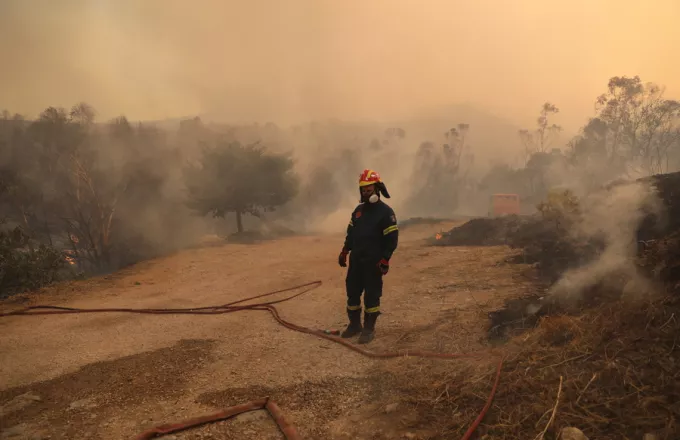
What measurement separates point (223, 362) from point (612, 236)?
7651 mm

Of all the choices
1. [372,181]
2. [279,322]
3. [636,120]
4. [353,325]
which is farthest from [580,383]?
[636,120]

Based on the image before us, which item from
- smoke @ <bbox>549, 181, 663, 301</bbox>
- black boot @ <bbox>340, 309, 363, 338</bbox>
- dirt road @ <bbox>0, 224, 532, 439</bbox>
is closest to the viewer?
dirt road @ <bbox>0, 224, 532, 439</bbox>

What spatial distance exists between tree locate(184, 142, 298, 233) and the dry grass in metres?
23.4

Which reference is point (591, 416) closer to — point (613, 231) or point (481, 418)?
point (481, 418)

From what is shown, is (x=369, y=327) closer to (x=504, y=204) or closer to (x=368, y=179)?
(x=368, y=179)

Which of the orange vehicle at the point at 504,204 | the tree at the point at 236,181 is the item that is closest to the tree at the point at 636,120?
the orange vehicle at the point at 504,204

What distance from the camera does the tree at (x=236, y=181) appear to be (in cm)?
2566

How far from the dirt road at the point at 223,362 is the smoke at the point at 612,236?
1.19 m

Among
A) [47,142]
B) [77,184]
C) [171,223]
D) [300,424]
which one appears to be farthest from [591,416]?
[47,142]

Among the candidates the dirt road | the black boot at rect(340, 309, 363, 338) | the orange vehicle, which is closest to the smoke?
the dirt road

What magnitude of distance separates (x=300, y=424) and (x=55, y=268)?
1087 cm

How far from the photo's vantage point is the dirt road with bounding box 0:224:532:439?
10.5 feet

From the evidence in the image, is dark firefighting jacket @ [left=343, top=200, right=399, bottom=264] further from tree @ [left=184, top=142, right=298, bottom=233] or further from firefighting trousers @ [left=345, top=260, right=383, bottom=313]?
tree @ [left=184, top=142, right=298, bottom=233]

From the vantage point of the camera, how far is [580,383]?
2982 mm
